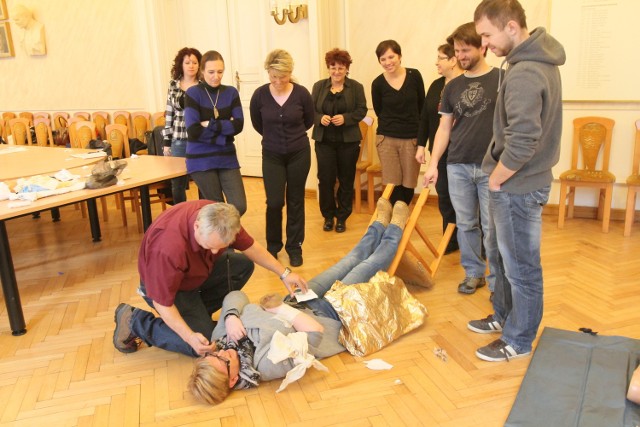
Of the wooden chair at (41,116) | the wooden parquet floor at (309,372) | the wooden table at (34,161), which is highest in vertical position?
the wooden chair at (41,116)

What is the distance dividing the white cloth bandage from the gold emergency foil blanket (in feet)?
0.89

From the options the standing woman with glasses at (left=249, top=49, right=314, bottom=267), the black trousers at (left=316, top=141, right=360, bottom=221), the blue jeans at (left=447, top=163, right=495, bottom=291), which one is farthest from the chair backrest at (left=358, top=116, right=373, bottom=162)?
the blue jeans at (left=447, top=163, right=495, bottom=291)

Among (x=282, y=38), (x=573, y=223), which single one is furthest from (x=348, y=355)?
(x=282, y=38)

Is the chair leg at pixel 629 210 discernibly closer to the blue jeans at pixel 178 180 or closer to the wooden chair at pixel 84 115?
the blue jeans at pixel 178 180

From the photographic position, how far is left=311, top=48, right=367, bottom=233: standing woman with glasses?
189 inches

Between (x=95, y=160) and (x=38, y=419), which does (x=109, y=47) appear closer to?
(x=95, y=160)

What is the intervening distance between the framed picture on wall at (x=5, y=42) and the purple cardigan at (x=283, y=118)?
19.4 ft

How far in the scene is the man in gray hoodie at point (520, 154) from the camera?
7.75 feet

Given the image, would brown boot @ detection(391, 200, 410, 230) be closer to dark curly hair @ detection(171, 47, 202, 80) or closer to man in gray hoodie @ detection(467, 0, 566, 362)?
man in gray hoodie @ detection(467, 0, 566, 362)

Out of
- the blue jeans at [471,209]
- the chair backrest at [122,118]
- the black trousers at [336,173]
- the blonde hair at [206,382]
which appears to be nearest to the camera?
the blonde hair at [206,382]

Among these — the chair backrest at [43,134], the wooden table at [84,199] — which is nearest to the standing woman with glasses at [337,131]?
the wooden table at [84,199]

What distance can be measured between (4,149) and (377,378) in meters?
4.58

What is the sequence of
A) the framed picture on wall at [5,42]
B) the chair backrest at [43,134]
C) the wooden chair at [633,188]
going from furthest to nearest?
the framed picture on wall at [5,42]
the chair backrest at [43,134]
the wooden chair at [633,188]

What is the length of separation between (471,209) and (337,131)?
1756mm
